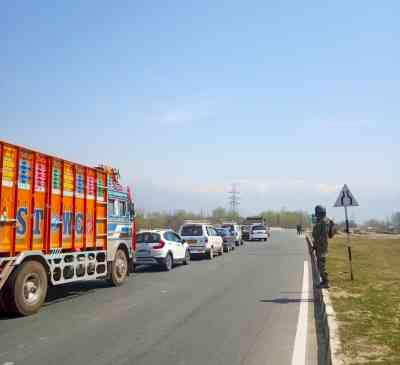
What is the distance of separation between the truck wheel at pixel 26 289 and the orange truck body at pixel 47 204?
39 centimetres

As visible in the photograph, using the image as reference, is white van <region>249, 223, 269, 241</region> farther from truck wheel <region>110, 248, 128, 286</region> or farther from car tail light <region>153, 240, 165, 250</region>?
truck wheel <region>110, 248, 128, 286</region>

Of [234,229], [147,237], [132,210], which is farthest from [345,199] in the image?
[234,229]

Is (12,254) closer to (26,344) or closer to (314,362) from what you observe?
(26,344)

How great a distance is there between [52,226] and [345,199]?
875 cm

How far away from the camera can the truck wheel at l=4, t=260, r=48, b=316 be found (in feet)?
29.2

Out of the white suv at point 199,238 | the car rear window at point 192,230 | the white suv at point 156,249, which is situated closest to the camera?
the white suv at point 156,249

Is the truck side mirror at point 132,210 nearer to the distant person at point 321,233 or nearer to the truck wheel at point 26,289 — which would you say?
the truck wheel at point 26,289

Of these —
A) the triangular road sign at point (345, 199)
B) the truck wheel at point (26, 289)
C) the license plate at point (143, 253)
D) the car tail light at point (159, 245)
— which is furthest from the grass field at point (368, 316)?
the license plate at point (143, 253)

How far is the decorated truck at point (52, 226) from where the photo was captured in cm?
904

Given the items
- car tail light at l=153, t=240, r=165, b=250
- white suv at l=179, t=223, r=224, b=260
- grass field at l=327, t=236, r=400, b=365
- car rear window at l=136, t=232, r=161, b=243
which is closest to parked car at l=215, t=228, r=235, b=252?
white suv at l=179, t=223, r=224, b=260

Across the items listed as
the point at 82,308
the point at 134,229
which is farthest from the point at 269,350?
the point at 134,229

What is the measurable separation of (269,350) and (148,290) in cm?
639

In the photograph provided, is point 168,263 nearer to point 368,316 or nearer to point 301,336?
point 368,316

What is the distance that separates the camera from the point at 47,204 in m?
10.3
